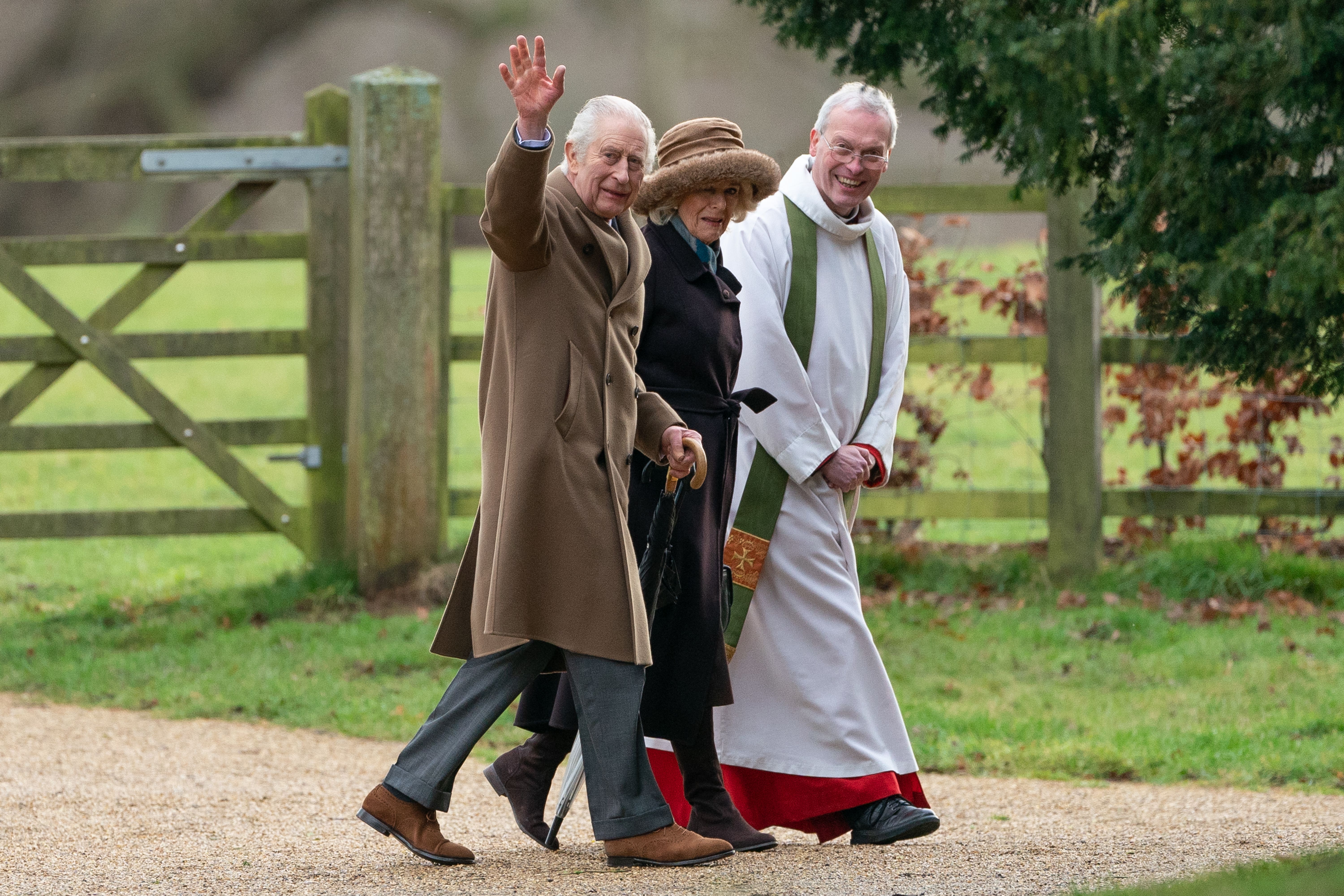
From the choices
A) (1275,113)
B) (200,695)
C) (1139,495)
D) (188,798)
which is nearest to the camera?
(1275,113)

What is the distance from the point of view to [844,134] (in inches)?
143

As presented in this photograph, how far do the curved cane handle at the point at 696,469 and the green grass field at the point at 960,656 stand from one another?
1753mm

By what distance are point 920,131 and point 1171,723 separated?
5.29 metres

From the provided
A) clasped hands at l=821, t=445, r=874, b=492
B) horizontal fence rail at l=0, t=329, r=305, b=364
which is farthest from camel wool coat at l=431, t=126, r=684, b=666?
horizontal fence rail at l=0, t=329, r=305, b=364

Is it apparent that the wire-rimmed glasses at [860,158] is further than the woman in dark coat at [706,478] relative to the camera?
Yes

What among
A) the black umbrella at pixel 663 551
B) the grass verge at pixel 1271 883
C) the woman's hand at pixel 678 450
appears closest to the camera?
the grass verge at pixel 1271 883

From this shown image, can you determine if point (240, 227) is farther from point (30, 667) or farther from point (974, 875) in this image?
point (974, 875)

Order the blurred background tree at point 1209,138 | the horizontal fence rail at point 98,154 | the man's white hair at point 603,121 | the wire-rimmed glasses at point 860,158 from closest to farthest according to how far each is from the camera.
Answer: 1. the blurred background tree at point 1209,138
2. the man's white hair at point 603,121
3. the wire-rimmed glasses at point 860,158
4. the horizontal fence rail at point 98,154

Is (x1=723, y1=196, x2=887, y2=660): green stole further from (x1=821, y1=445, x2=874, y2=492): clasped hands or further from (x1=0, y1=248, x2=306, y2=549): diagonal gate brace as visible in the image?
A: (x1=0, y1=248, x2=306, y2=549): diagonal gate brace

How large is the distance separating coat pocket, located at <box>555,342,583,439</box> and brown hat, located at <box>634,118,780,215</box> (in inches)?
18.4

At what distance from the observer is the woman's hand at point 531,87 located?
2764 mm

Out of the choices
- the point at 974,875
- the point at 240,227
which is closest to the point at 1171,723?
the point at 974,875

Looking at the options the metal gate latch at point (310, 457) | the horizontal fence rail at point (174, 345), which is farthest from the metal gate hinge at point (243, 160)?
the metal gate latch at point (310, 457)

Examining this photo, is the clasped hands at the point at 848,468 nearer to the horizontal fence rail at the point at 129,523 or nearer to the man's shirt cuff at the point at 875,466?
the man's shirt cuff at the point at 875,466
